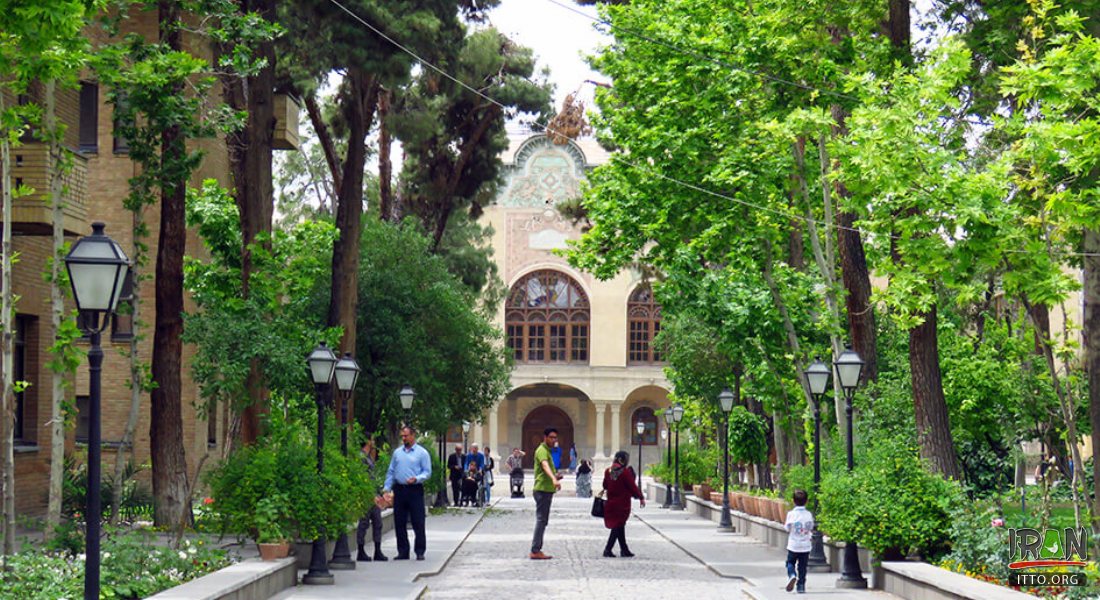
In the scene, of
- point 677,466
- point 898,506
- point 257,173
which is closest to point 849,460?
point 898,506

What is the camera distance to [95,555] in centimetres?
1059

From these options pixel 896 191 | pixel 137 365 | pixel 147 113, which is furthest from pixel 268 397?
pixel 896 191

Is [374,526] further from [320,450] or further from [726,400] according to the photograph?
[726,400]

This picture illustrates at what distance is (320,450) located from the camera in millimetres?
18516

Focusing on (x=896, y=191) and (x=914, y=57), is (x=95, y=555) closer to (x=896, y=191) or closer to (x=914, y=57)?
(x=896, y=191)

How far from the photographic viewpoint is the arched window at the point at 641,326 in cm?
7788

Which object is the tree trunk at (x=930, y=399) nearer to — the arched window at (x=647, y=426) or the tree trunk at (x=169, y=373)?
the tree trunk at (x=169, y=373)

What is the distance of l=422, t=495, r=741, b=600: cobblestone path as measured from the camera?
58.5 feet

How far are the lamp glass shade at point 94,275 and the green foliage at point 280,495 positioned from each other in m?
7.63

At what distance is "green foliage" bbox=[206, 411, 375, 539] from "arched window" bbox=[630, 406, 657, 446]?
204ft

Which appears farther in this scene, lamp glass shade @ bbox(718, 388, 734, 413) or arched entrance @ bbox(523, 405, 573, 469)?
arched entrance @ bbox(523, 405, 573, 469)

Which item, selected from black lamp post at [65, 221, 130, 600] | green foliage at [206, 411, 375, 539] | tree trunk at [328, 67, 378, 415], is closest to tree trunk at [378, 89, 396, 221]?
tree trunk at [328, 67, 378, 415]

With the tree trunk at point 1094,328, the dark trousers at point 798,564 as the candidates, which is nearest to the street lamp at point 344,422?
the dark trousers at point 798,564

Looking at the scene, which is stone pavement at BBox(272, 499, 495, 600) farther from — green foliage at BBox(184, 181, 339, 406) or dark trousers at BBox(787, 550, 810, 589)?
dark trousers at BBox(787, 550, 810, 589)
